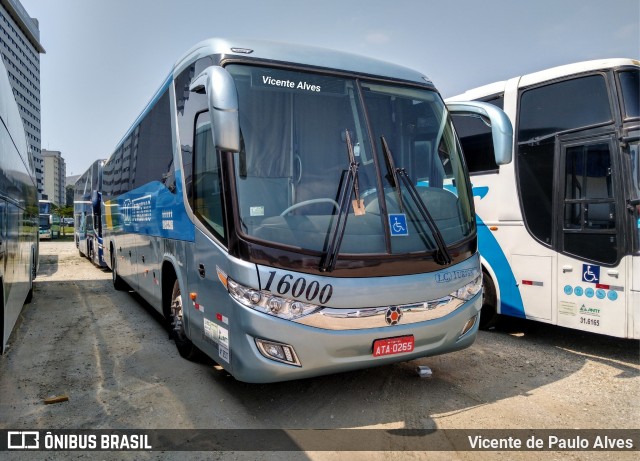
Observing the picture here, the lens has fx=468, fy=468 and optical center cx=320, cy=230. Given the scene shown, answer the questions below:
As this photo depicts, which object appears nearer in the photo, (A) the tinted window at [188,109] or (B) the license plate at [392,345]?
A: (B) the license plate at [392,345]

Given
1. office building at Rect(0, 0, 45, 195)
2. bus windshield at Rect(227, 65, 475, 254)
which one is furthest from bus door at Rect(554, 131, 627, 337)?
office building at Rect(0, 0, 45, 195)

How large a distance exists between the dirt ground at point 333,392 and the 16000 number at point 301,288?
1105mm

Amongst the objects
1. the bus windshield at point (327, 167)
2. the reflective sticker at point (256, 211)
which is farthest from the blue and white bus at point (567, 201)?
the reflective sticker at point (256, 211)

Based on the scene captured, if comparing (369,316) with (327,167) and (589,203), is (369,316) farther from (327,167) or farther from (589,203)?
(589,203)

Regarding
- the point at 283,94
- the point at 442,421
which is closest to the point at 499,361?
the point at 442,421

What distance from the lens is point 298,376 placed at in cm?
367

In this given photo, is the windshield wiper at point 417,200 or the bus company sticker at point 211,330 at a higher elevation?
the windshield wiper at point 417,200

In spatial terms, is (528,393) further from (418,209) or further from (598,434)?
(418,209)

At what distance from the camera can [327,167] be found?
13.1 ft

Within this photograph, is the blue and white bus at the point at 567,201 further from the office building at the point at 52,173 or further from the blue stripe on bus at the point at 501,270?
the office building at the point at 52,173

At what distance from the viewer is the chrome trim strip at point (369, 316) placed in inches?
142

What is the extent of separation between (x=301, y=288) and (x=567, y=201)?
3.95 meters

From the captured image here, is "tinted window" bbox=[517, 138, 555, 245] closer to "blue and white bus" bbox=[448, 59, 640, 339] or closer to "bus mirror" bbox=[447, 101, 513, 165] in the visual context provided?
"blue and white bus" bbox=[448, 59, 640, 339]

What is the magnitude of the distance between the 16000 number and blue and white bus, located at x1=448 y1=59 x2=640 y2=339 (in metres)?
3.62
